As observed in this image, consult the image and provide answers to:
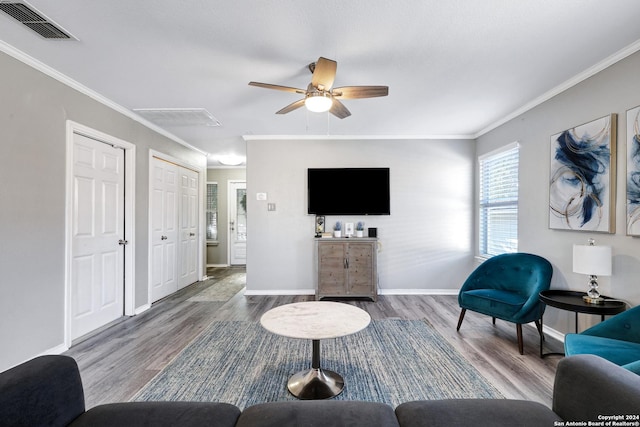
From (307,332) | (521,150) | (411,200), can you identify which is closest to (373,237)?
(411,200)

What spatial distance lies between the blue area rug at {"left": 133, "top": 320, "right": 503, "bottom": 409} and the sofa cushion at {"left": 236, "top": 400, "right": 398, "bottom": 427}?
0.90 m

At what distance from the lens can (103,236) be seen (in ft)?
10.7

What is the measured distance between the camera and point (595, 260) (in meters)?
2.21

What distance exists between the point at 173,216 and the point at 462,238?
458 cm

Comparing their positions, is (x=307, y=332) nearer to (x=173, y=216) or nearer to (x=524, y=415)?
(x=524, y=415)

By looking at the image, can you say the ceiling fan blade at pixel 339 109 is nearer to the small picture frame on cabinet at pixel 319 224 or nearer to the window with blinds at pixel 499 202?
the small picture frame on cabinet at pixel 319 224

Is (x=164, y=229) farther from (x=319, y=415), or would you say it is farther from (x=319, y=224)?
(x=319, y=415)

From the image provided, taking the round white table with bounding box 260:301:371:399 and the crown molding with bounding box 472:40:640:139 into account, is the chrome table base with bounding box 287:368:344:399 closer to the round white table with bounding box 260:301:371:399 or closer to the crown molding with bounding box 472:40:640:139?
the round white table with bounding box 260:301:371:399

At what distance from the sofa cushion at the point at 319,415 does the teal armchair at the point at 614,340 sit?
141 centimetres

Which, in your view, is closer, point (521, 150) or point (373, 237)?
point (521, 150)

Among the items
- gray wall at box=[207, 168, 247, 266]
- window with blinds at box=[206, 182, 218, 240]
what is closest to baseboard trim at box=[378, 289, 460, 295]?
gray wall at box=[207, 168, 247, 266]

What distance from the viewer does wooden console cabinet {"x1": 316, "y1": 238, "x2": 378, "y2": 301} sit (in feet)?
13.9

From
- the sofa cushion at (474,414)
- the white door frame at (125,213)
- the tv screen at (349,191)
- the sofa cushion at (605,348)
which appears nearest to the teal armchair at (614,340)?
the sofa cushion at (605,348)

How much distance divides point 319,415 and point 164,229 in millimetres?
4127
